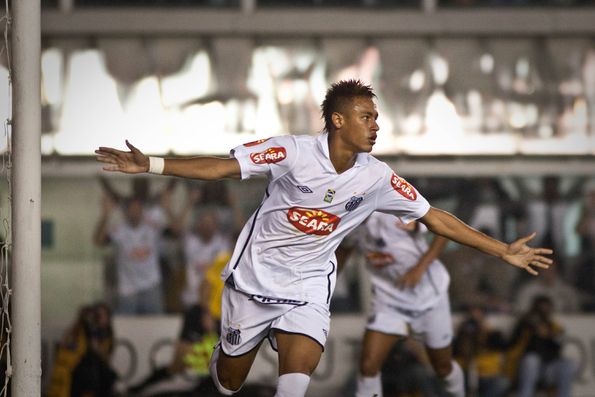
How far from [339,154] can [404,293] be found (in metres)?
2.23

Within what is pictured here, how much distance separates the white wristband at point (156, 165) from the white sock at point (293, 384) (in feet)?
3.89

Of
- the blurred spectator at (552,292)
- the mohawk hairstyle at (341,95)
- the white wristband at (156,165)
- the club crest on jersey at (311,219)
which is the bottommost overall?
the blurred spectator at (552,292)

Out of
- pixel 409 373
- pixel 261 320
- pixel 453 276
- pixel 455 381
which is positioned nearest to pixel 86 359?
pixel 409 373

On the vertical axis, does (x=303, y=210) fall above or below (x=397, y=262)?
above

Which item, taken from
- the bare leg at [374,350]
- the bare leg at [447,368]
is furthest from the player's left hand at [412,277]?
the bare leg at [447,368]

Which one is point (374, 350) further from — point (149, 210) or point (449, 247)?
point (149, 210)

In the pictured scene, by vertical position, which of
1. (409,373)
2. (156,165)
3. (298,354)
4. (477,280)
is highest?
(156,165)

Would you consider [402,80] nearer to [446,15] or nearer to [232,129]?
[446,15]

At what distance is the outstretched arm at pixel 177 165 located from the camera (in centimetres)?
529

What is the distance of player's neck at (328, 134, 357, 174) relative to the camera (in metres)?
5.84

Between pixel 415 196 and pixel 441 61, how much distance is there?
5615 mm

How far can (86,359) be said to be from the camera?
10133 millimetres

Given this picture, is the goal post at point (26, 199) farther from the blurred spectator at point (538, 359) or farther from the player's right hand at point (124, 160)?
the blurred spectator at point (538, 359)

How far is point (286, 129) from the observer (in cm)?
1140
